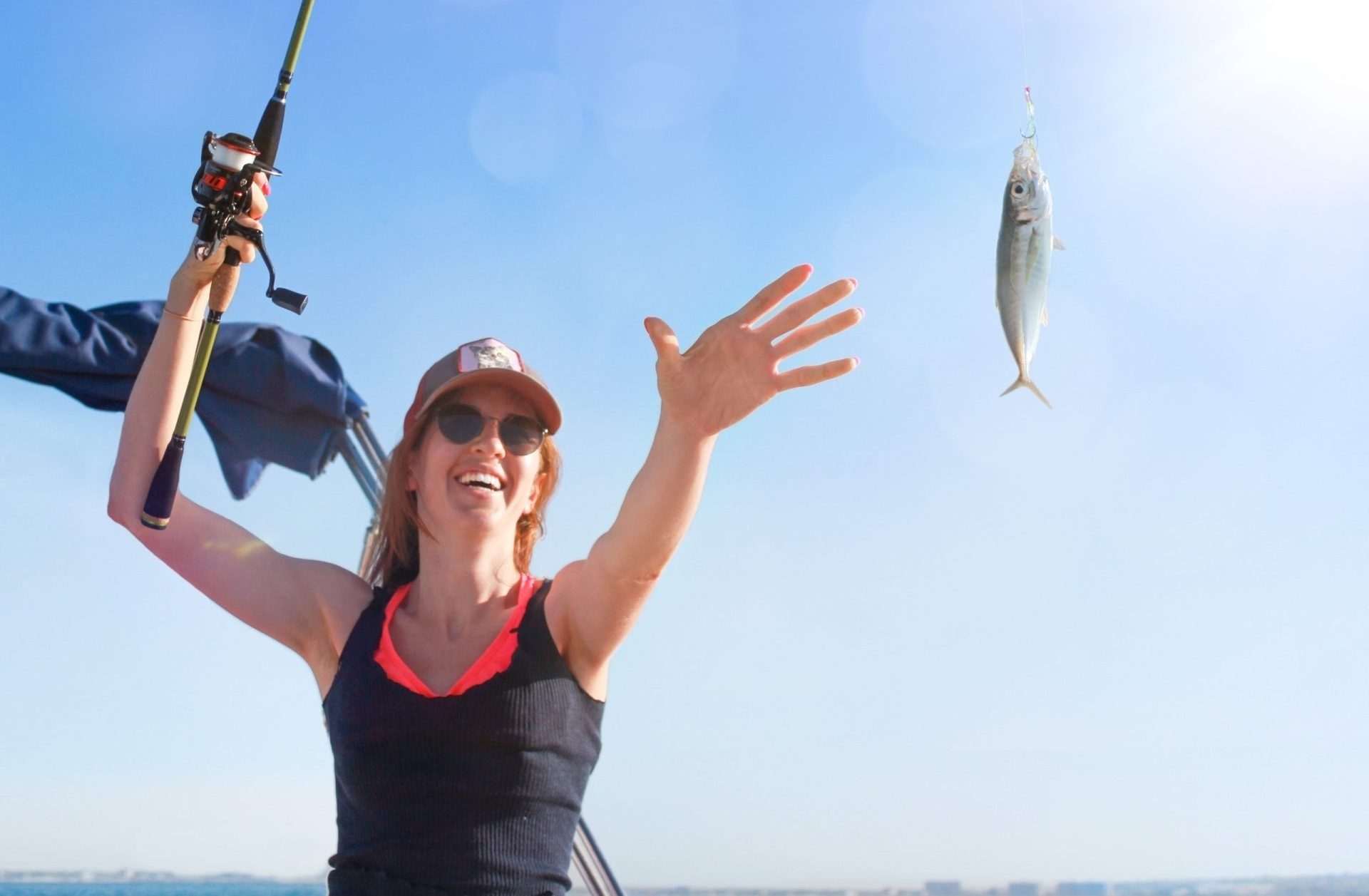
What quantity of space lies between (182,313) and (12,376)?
210 cm

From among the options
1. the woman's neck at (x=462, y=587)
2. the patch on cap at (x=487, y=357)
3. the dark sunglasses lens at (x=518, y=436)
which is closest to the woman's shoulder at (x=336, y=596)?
the woman's neck at (x=462, y=587)

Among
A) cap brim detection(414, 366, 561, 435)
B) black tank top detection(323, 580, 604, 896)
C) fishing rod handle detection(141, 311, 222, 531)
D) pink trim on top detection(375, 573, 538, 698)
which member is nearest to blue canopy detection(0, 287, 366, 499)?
fishing rod handle detection(141, 311, 222, 531)

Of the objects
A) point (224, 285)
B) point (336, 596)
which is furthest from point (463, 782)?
point (224, 285)

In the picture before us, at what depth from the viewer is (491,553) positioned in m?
2.51

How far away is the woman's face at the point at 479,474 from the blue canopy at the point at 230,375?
7.71 ft

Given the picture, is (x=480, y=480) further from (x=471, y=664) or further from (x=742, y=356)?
(x=742, y=356)

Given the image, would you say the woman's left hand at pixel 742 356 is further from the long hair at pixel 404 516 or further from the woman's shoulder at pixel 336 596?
the woman's shoulder at pixel 336 596

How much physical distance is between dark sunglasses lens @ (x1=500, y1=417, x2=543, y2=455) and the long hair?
0.09 metres

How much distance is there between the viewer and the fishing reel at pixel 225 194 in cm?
257

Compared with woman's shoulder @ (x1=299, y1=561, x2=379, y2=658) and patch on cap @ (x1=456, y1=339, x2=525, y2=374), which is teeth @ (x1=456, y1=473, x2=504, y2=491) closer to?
patch on cap @ (x1=456, y1=339, x2=525, y2=374)

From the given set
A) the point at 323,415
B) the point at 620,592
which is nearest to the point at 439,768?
the point at 620,592

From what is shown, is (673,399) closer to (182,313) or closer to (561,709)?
(561,709)

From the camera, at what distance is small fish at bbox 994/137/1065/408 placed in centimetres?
304

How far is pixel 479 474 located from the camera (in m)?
2.48
